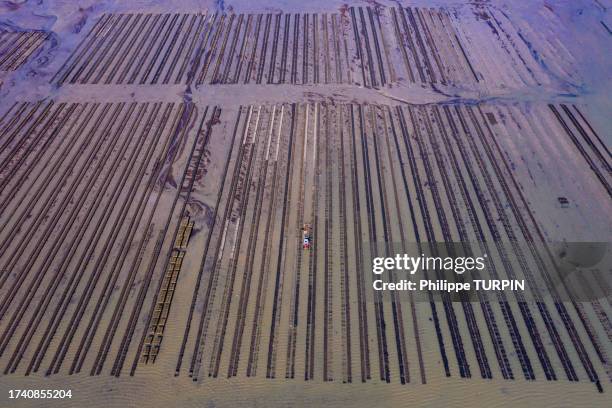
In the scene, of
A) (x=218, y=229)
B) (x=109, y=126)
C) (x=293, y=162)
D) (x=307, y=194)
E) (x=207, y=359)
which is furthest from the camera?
(x=109, y=126)

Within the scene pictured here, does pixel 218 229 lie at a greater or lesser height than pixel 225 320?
greater

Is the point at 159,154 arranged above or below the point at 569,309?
above

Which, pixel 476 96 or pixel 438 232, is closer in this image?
pixel 438 232

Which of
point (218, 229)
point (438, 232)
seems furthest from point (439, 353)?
point (218, 229)

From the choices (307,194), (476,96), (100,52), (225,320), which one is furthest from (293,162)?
Result: (100,52)

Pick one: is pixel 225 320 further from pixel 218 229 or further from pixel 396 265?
pixel 396 265

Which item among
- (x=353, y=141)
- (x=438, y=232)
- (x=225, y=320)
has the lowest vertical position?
(x=225, y=320)

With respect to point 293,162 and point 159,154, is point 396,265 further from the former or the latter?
point 159,154

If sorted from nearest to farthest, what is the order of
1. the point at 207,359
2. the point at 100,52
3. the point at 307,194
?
the point at 207,359 → the point at 307,194 → the point at 100,52

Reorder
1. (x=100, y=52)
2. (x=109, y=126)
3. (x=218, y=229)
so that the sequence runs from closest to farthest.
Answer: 1. (x=218, y=229)
2. (x=109, y=126)
3. (x=100, y=52)
